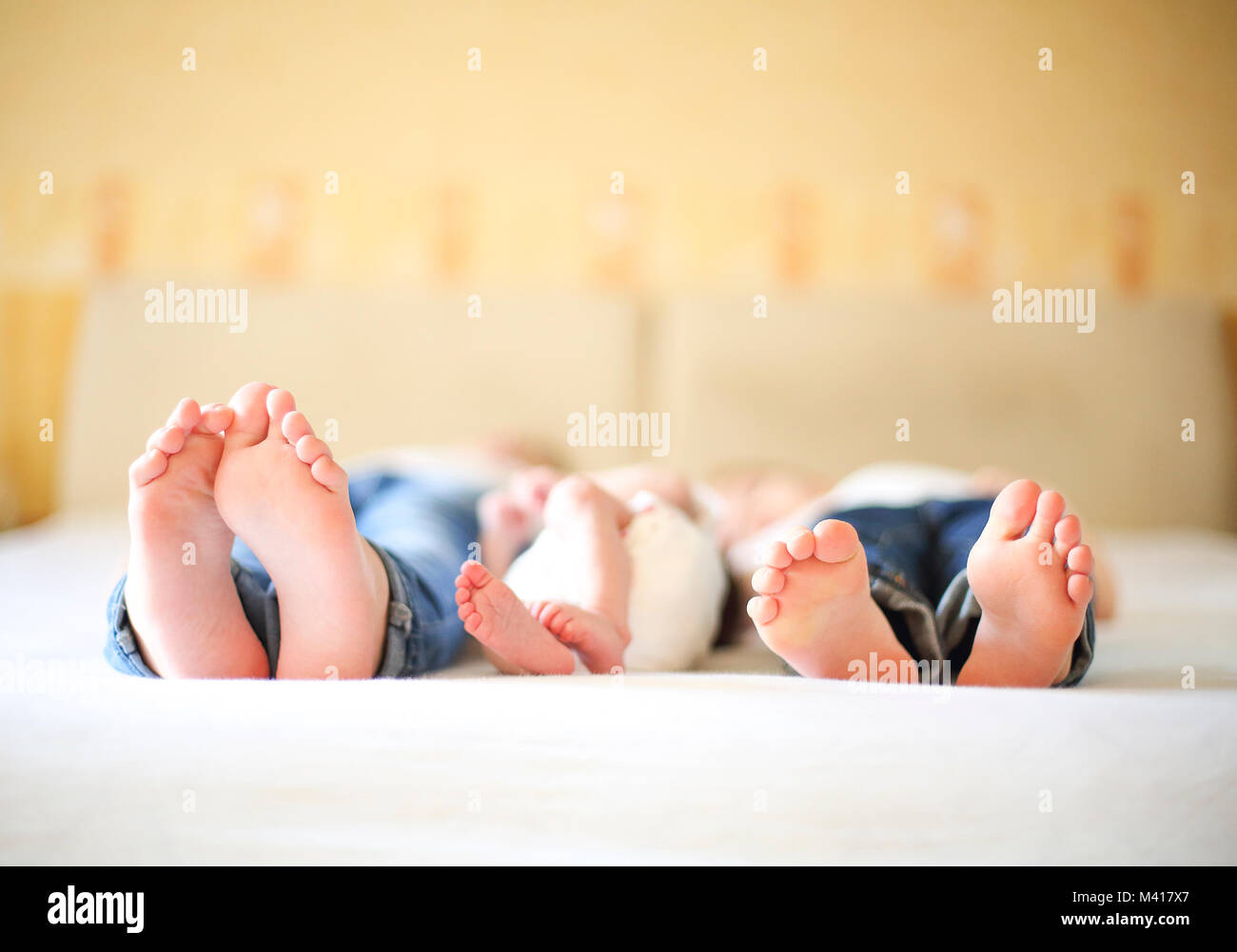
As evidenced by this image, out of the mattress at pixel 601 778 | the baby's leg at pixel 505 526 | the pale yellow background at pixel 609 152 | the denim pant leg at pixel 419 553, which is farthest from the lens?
the pale yellow background at pixel 609 152

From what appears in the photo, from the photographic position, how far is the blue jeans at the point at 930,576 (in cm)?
81

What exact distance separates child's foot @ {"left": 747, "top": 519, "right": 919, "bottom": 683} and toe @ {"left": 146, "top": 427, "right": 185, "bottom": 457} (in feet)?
1.44

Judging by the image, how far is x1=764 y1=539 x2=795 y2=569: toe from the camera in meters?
0.72

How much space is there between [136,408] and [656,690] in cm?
179

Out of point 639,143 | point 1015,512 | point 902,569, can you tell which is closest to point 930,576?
point 902,569

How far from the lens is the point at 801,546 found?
2.34 ft

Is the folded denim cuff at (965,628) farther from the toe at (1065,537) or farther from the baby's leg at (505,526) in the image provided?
the baby's leg at (505,526)

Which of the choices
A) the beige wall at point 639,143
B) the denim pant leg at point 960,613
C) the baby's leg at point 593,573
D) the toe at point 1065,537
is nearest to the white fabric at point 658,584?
the baby's leg at point 593,573

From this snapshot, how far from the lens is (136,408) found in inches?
83.6

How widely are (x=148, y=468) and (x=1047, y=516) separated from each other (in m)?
0.67

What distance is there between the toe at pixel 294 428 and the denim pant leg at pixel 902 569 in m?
0.45

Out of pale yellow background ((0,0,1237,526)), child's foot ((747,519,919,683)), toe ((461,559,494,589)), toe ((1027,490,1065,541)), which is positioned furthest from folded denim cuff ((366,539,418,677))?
pale yellow background ((0,0,1237,526))

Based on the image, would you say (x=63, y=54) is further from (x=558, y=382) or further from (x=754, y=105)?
(x=754, y=105)

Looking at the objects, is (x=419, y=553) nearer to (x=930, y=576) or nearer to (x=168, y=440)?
(x=168, y=440)
